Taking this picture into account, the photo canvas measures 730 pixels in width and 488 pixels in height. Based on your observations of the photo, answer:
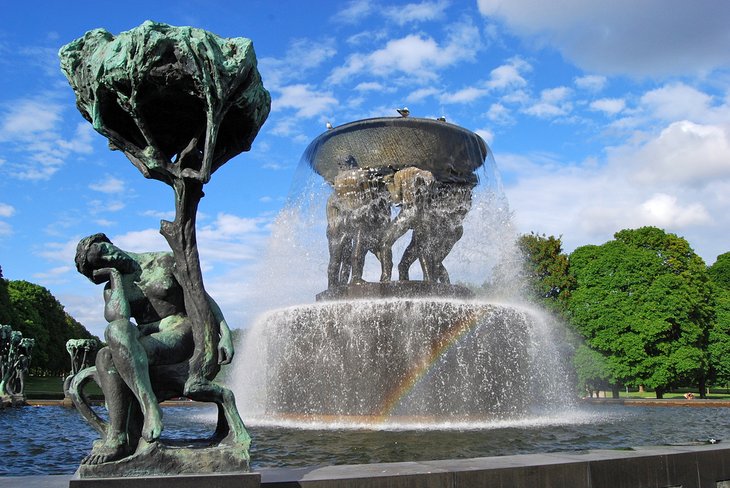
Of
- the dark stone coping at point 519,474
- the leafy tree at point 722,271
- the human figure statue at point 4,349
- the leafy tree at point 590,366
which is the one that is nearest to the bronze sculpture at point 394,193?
the dark stone coping at point 519,474

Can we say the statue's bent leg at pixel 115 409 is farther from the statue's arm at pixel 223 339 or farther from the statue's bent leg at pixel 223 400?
the statue's arm at pixel 223 339

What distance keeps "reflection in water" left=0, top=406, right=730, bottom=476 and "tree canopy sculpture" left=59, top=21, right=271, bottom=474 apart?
2.04 m

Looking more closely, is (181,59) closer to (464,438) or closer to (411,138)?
(464,438)

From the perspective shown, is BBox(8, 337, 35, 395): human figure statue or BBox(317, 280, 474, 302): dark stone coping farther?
BBox(8, 337, 35, 395): human figure statue

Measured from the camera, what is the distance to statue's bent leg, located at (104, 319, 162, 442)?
14.6 ft

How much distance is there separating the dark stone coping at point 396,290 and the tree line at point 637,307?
865 inches

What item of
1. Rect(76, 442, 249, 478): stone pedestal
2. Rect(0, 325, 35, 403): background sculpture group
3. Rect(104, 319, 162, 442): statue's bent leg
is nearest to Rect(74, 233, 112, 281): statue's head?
Rect(104, 319, 162, 442): statue's bent leg

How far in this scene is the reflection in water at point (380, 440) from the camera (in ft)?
23.9

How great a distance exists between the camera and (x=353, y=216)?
16703mm

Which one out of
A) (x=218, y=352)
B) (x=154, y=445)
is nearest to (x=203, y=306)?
(x=218, y=352)

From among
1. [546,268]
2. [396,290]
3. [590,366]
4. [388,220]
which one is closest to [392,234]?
[388,220]

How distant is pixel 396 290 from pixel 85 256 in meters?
10.4

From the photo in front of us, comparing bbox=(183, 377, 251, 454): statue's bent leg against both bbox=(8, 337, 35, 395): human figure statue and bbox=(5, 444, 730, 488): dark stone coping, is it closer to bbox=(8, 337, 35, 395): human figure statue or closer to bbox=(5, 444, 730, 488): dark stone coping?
bbox=(5, 444, 730, 488): dark stone coping

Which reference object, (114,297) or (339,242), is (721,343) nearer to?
(339,242)
